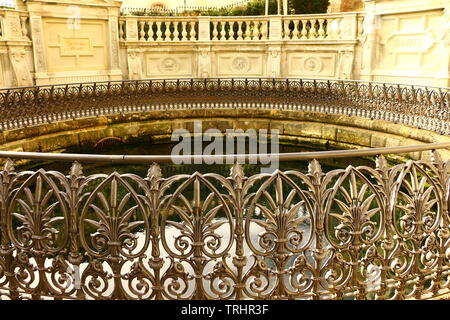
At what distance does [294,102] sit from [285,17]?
11.0 ft

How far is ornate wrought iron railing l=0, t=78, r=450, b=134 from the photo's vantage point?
899 cm

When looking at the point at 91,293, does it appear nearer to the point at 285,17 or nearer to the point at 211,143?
the point at 211,143

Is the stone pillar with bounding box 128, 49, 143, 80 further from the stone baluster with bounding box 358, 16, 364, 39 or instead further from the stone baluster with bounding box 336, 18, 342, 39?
the stone baluster with bounding box 358, 16, 364, 39

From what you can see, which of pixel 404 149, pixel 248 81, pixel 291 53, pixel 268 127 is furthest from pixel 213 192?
pixel 291 53

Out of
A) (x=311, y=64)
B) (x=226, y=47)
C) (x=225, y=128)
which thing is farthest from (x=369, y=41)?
(x=225, y=128)

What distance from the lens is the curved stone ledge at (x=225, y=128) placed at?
29.7 ft

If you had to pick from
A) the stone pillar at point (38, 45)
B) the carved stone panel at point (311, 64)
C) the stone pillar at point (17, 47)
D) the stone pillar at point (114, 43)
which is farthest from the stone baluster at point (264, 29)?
the stone pillar at point (17, 47)

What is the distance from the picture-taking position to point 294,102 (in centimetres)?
1188

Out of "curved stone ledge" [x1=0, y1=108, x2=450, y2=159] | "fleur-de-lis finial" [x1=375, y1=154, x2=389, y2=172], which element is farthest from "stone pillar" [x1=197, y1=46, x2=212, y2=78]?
"fleur-de-lis finial" [x1=375, y1=154, x2=389, y2=172]

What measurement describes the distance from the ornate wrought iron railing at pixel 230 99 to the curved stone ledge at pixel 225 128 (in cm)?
26

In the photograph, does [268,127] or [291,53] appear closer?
[268,127]

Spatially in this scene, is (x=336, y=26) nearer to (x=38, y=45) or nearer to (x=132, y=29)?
(x=132, y=29)

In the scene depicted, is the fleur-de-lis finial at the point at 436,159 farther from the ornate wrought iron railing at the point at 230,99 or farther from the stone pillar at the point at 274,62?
the stone pillar at the point at 274,62

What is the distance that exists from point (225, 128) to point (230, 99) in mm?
1005
